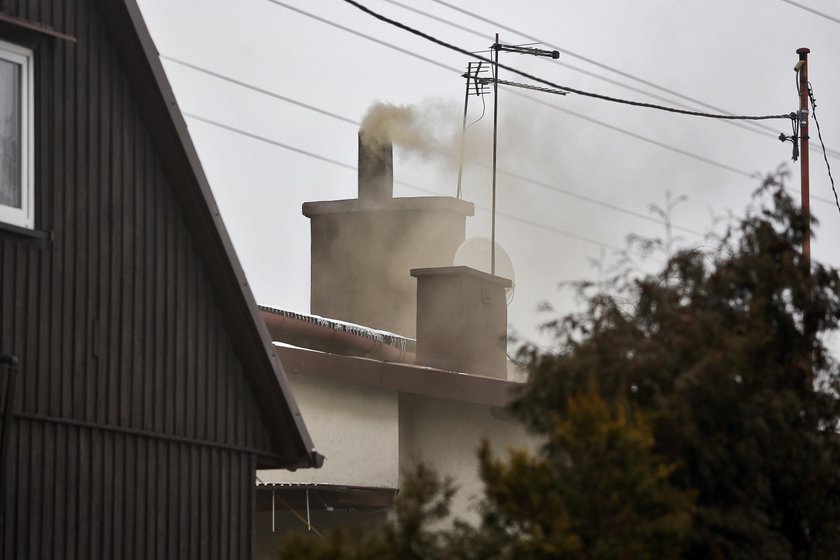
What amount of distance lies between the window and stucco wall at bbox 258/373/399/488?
6041 millimetres

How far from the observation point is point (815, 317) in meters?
7.99

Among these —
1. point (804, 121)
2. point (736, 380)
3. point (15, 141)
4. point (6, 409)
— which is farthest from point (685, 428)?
point (804, 121)

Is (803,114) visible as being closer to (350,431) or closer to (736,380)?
(350,431)

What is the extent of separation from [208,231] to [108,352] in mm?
1259

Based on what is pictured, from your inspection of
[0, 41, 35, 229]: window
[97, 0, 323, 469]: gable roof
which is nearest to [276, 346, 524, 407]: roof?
[97, 0, 323, 469]: gable roof

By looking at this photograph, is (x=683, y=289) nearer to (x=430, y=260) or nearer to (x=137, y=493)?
(x=137, y=493)

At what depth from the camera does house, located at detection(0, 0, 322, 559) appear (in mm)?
9281

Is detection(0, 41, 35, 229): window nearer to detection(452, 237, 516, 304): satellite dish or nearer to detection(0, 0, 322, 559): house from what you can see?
detection(0, 0, 322, 559): house

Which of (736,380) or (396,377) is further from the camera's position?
(396,377)

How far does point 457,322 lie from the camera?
1847 centimetres

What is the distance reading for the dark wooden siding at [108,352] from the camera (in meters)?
9.27

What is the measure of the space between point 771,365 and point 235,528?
4820 millimetres

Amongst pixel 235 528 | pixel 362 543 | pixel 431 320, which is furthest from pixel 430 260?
pixel 362 543

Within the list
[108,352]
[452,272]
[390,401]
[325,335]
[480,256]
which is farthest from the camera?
[480,256]
